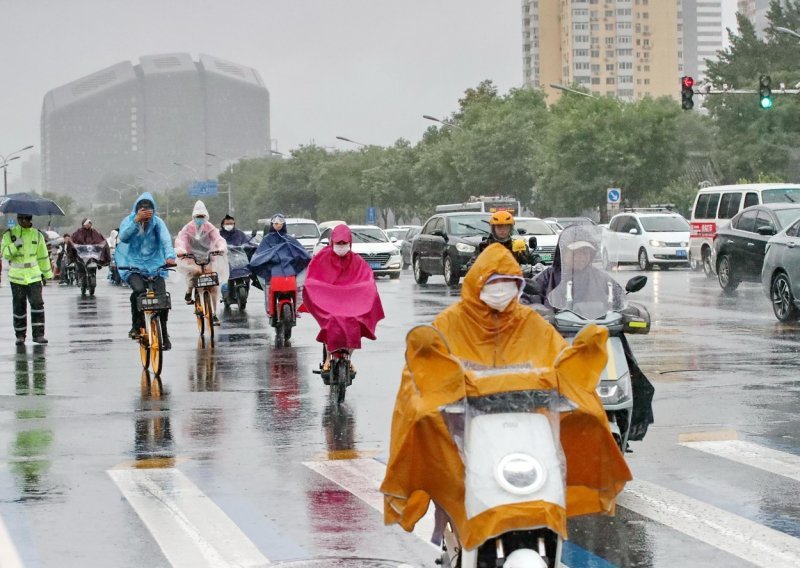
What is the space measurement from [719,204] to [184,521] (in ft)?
90.2

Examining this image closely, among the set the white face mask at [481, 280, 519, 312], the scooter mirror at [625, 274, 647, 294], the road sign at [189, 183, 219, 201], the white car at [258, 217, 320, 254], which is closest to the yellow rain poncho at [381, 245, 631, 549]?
the white face mask at [481, 280, 519, 312]

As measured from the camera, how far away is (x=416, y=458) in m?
5.56

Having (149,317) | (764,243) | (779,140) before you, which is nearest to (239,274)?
(764,243)

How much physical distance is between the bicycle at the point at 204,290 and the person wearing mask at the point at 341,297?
6.83 m

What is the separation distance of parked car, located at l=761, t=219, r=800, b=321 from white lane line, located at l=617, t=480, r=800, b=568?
495 inches

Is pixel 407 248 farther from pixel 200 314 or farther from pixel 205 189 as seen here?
pixel 205 189

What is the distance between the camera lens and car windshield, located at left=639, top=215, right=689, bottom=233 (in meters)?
41.3

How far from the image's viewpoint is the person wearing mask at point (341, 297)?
13.1m

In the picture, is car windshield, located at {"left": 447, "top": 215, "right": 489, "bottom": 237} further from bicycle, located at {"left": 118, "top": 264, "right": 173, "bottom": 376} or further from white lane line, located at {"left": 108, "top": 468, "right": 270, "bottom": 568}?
white lane line, located at {"left": 108, "top": 468, "right": 270, "bottom": 568}

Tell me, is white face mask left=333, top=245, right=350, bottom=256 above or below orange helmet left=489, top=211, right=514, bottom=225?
below

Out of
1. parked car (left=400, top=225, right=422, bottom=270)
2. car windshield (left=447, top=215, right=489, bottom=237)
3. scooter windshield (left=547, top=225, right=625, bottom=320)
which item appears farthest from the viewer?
parked car (left=400, top=225, right=422, bottom=270)

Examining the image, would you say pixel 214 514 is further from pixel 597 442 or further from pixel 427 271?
pixel 427 271

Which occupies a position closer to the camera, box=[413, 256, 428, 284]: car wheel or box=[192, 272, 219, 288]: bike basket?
box=[192, 272, 219, 288]: bike basket

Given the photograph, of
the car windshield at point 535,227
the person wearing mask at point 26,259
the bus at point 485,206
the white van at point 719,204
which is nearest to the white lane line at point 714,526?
the person wearing mask at point 26,259
